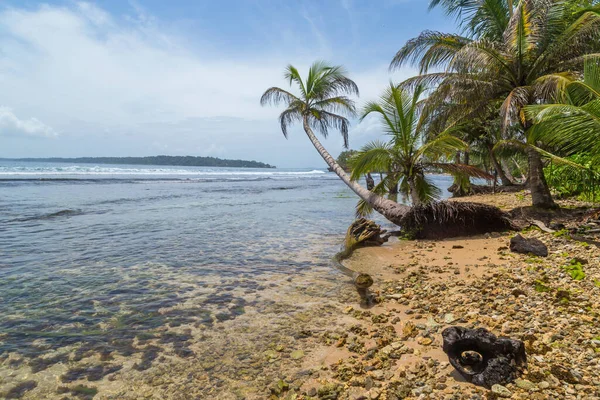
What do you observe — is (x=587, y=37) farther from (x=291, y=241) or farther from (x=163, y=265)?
(x=163, y=265)

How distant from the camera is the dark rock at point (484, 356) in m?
2.66

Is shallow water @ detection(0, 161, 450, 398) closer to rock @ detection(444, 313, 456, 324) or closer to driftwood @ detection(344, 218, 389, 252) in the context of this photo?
driftwood @ detection(344, 218, 389, 252)

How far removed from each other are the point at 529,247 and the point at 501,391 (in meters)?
4.89

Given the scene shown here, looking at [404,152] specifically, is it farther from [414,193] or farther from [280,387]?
[280,387]

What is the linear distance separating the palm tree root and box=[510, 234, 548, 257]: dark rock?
8.05ft

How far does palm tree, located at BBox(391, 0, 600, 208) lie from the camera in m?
8.97

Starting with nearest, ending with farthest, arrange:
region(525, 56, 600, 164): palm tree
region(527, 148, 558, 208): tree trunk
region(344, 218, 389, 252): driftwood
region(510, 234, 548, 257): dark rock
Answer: region(525, 56, 600, 164): palm tree → region(510, 234, 548, 257): dark rock → region(344, 218, 389, 252): driftwood → region(527, 148, 558, 208): tree trunk

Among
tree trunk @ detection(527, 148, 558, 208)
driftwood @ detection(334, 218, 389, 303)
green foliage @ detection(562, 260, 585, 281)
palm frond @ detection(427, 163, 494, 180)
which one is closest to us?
green foliage @ detection(562, 260, 585, 281)

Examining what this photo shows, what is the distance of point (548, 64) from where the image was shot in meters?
9.90

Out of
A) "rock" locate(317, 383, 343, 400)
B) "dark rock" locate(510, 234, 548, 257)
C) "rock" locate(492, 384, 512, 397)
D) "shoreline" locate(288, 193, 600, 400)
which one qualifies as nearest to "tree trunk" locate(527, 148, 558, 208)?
"shoreline" locate(288, 193, 600, 400)

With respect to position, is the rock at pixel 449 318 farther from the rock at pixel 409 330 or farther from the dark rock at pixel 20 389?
the dark rock at pixel 20 389

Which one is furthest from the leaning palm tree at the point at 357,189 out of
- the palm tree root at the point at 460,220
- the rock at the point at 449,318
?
the rock at the point at 449,318

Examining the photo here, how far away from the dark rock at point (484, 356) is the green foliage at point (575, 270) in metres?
2.64

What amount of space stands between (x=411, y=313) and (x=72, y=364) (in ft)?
13.3
